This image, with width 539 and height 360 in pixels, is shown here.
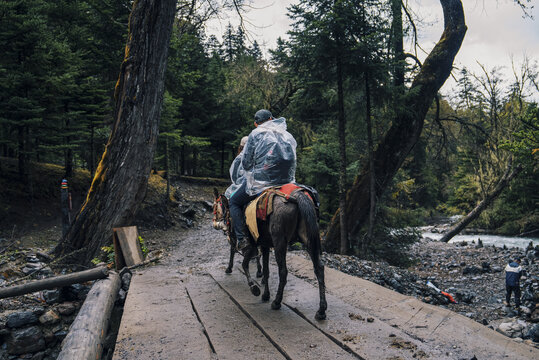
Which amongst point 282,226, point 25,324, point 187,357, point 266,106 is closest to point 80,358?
point 187,357

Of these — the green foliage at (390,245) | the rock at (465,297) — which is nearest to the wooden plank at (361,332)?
the rock at (465,297)

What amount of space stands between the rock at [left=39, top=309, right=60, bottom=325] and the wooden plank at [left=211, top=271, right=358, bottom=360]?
271cm

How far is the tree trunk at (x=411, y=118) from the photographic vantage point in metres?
11.7

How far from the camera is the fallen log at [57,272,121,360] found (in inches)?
128

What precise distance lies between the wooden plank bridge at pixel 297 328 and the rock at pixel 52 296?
1.49 metres

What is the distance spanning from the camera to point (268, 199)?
4293mm

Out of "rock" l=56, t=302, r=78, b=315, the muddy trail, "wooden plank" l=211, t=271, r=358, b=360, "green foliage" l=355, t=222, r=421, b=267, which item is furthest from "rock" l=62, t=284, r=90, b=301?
"green foliage" l=355, t=222, r=421, b=267

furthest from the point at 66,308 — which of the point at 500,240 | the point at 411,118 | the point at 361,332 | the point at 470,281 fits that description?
the point at 500,240

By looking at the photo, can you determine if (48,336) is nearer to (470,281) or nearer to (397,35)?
(470,281)

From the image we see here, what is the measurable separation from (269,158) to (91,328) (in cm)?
284

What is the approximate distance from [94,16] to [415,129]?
1356 centimetres

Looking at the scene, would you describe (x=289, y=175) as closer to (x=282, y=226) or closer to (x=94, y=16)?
(x=282, y=226)

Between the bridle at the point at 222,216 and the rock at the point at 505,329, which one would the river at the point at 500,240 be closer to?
the rock at the point at 505,329

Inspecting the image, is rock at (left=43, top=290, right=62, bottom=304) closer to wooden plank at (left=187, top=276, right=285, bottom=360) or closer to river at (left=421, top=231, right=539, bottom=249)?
wooden plank at (left=187, top=276, right=285, bottom=360)
